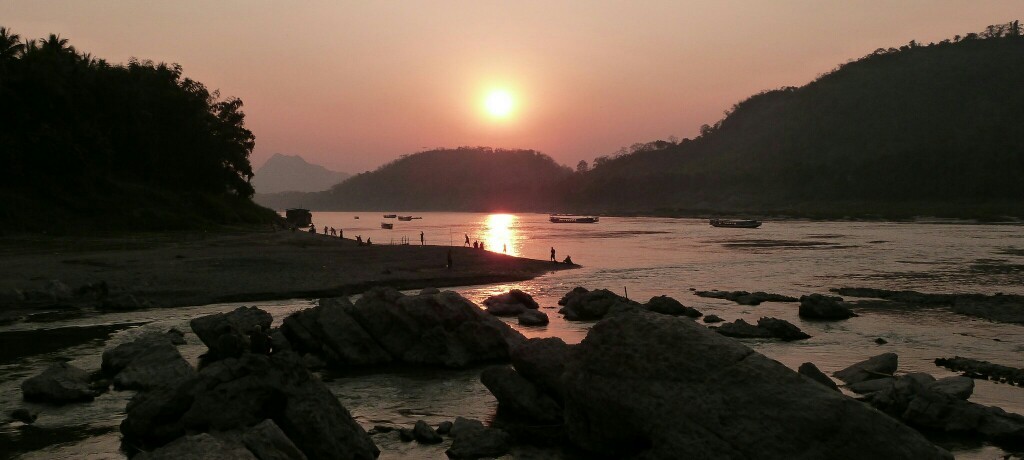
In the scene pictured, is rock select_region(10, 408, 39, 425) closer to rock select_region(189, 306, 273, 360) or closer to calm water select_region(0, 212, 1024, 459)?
calm water select_region(0, 212, 1024, 459)

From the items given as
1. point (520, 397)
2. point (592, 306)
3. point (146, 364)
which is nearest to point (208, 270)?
point (592, 306)

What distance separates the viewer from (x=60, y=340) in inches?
1165

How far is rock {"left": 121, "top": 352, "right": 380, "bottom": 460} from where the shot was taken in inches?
590

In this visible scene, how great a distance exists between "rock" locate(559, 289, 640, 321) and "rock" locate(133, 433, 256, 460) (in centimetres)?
2642

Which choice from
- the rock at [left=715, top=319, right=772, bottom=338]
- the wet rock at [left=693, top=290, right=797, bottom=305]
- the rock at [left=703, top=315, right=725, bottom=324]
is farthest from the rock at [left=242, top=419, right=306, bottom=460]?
the wet rock at [left=693, top=290, right=797, bottom=305]

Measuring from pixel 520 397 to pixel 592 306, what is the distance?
18.6 metres

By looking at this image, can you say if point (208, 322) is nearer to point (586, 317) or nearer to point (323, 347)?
point (323, 347)

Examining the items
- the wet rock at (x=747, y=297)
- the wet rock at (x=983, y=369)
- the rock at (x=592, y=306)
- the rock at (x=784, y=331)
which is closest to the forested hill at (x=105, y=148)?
the rock at (x=592, y=306)

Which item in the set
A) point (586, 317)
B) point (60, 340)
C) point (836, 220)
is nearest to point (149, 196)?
point (60, 340)

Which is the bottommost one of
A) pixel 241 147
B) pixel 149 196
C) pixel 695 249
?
pixel 695 249

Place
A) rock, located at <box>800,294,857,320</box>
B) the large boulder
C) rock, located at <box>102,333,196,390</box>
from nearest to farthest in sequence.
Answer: the large boulder < rock, located at <box>102,333,196,390</box> < rock, located at <box>800,294,857,320</box>

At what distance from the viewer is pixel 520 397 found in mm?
19281

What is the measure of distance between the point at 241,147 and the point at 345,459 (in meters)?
118

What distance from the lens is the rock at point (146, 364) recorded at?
21578mm
